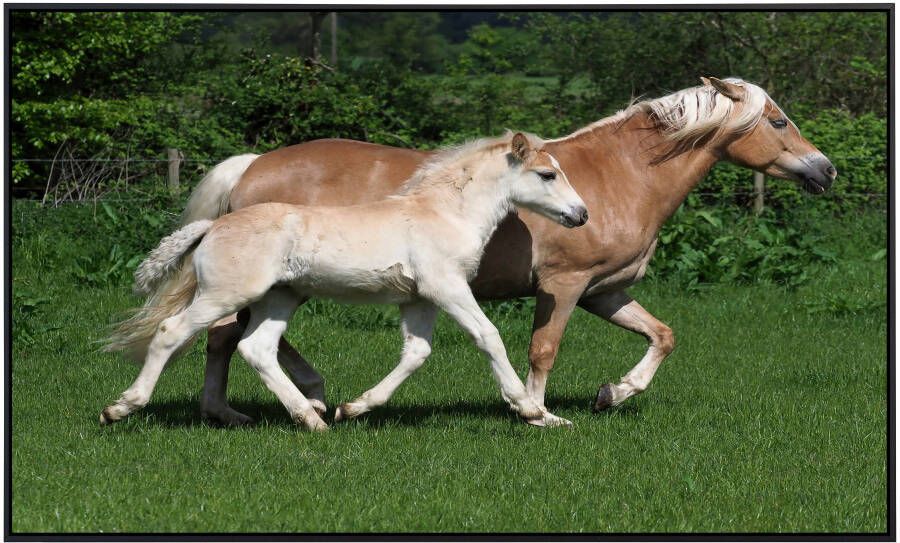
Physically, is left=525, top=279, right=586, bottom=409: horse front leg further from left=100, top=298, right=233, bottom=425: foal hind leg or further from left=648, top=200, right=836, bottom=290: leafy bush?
left=648, top=200, right=836, bottom=290: leafy bush

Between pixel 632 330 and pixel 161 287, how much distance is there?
2.93 m

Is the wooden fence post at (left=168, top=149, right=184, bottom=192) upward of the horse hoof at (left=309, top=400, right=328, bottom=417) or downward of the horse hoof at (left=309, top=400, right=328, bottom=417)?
downward

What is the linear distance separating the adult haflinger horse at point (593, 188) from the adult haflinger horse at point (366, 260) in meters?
0.51

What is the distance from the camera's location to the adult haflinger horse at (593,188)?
737 cm

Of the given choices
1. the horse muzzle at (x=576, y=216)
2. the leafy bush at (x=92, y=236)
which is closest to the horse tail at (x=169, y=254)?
the horse muzzle at (x=576, y=216)

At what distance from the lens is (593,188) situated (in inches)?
293

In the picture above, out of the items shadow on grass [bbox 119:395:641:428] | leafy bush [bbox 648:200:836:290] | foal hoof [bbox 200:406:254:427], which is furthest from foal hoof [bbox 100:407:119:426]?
leafy bush [bbox 648:200:836:290]

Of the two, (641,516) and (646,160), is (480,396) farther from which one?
(641,516)

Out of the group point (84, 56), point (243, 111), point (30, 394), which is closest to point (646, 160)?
point (30, 394)

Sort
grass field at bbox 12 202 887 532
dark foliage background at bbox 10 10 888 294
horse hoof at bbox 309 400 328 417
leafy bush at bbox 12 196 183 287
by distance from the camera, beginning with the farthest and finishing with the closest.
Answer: dark foliage background at bbox 10 10 888 294 < leafy bush at bbox 12 196 183 287 < horse hoof at bbox 309 400 328 417 < grass field at bbox 12 202 887 532

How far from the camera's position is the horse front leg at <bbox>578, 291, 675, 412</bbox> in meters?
7.57

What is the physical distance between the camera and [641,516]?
5480mm

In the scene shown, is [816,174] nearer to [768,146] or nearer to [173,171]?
[768,146]

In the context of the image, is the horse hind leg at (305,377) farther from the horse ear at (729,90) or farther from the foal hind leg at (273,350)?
the horse ear at (729,90)
